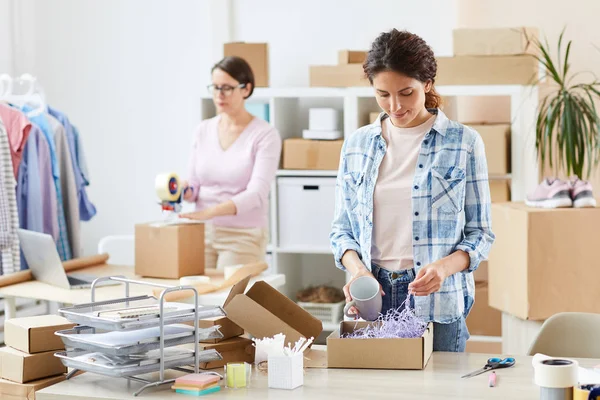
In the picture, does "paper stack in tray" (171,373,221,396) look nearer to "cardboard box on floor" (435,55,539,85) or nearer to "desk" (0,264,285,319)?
"desk" (0,264,285,319)

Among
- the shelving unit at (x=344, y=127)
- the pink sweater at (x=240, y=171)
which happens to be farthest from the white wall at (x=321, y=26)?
the pink sweater at (x=240, y=171)

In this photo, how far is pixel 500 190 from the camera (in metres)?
4.68

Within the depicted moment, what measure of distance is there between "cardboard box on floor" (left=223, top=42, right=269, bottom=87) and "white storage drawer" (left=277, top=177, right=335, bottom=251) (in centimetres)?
57

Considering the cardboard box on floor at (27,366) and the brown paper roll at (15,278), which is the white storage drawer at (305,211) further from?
the cardboard box on floor at (27,366)

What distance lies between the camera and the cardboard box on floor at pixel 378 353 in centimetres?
217

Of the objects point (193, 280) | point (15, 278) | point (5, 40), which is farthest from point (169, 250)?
point (5, 40)

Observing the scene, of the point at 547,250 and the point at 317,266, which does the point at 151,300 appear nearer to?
the point at 547,250

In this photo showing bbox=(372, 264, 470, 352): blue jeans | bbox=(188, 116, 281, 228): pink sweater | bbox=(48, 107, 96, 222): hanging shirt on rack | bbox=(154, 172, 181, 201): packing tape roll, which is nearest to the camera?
bbox=(372, 264, 470, 352): blue jeans

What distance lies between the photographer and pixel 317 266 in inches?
209

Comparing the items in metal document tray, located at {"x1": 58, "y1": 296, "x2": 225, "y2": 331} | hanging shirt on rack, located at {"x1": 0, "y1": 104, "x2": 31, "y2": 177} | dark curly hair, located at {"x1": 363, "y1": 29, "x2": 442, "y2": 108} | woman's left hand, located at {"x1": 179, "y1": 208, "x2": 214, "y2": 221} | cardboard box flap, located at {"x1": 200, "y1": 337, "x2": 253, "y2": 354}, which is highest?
dark curly hair, located at {"x1": 363, "y1": 29, "x2": 442, "y2": 108}

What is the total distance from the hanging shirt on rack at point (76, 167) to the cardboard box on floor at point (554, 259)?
7.24ft

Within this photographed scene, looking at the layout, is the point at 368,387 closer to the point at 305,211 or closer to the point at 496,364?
the point at 496,364

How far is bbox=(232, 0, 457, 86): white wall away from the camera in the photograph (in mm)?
5059

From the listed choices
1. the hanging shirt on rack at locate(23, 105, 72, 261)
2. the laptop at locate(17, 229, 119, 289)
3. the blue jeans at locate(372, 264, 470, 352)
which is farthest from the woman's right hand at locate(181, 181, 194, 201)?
the blue jeans at locate(372, 264, 470, 352)
